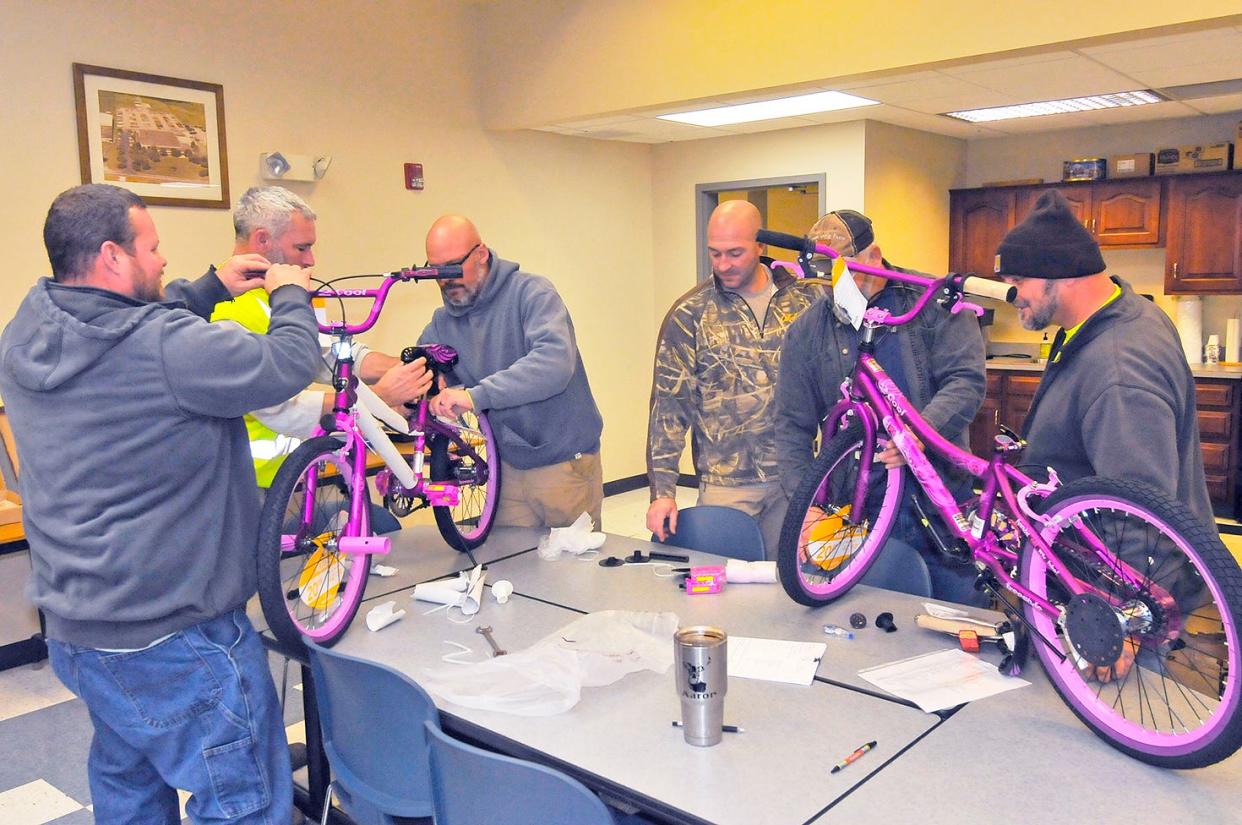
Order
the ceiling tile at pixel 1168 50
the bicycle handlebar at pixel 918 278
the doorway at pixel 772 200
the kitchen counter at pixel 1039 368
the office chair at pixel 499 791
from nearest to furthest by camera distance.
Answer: the office chair at pixel 499 791, the bicycle handlebar at pixel 918 278, the ceiling tile at pixel 1168 50, the kitchen counter at pixel 1039 368, the doorway at pixel 772 200

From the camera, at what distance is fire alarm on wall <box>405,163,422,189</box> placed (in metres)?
5.48

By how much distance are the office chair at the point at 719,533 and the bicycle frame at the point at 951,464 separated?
51cm

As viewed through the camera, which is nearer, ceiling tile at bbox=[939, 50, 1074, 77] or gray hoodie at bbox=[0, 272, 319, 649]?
gray hoodie at bbox=[0, 272, 319, 649]

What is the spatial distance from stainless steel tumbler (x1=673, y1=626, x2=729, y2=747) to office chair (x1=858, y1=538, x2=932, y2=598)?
92 cm

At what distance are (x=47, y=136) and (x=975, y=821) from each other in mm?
4348

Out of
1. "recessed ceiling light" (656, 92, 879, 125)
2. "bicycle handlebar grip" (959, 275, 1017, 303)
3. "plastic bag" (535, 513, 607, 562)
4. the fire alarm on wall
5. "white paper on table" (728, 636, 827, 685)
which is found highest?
"recessed ceiling light" (656, 92, 879, 125)

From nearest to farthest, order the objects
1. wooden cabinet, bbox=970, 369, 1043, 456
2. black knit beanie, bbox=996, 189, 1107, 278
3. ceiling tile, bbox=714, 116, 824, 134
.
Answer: black knit beanie, bbox=996, 189, 1107, 278, ceiling tile, bbox=714, 116, 824, 134, wooden cabinet, bbox=970, 369, 1043, 456

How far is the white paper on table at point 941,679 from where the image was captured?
5.97 feet

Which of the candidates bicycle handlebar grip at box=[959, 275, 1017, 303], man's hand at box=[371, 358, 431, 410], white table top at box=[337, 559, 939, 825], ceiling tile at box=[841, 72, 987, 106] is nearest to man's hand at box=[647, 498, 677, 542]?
man's hand at box=[371, 358, 431, 410]

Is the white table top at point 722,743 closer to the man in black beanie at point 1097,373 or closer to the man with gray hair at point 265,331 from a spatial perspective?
the man in black beanie at point 1097,373

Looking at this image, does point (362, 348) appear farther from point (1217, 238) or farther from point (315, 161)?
point (1217, 238)

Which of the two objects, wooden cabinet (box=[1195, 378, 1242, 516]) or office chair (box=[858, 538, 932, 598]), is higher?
office chair (box=[858, 538, 932, 598])

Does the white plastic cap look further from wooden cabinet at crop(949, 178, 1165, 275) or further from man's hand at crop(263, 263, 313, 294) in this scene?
wooden cabinet at crop(949, 178, 1165, 275)

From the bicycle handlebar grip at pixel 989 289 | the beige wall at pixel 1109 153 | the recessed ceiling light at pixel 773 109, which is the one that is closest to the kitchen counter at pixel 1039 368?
the beige wall at pixel 1109 153
